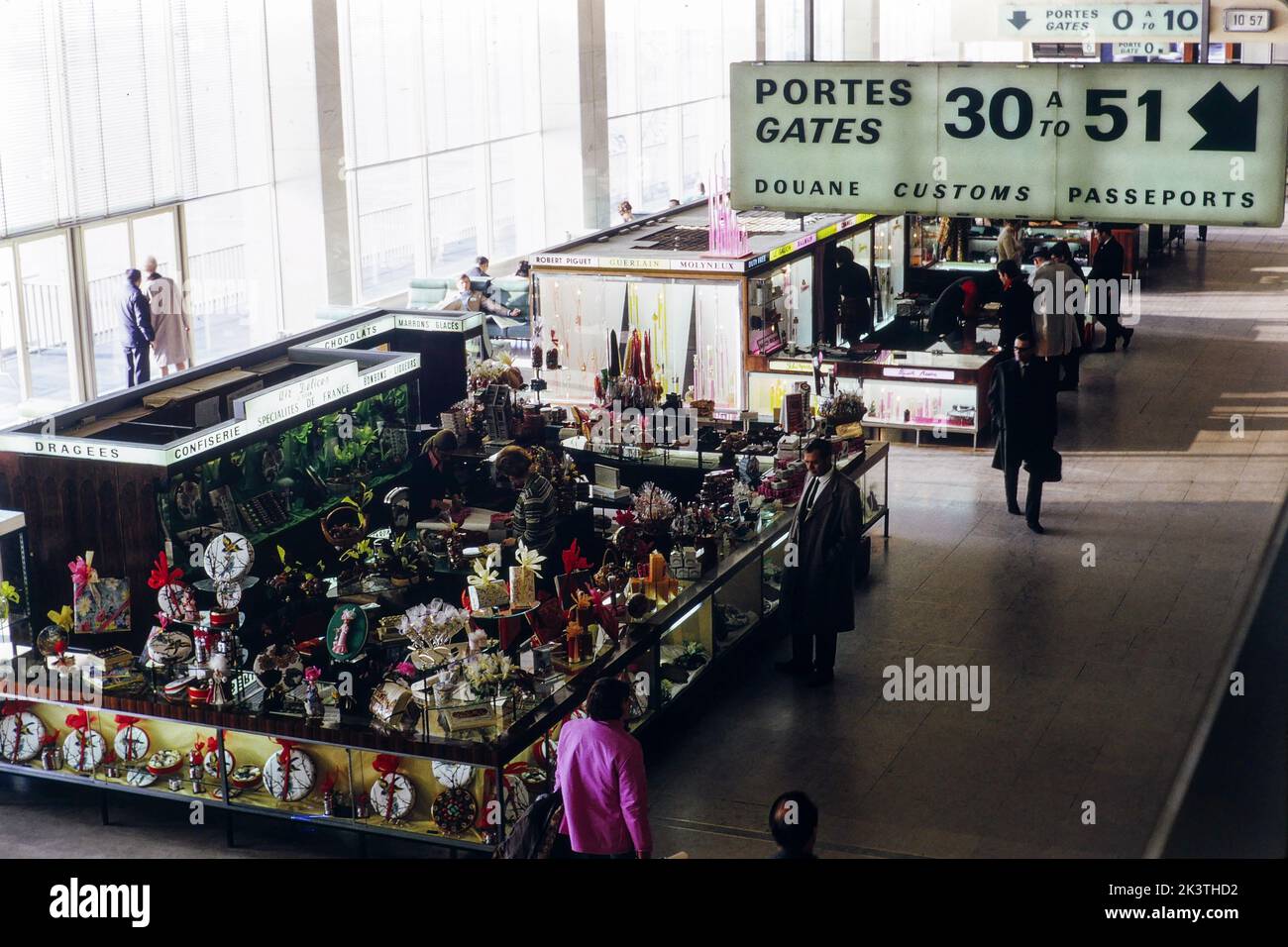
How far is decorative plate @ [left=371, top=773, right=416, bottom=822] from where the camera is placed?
673 cm

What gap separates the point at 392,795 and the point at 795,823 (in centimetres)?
255

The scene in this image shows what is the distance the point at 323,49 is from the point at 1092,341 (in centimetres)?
881

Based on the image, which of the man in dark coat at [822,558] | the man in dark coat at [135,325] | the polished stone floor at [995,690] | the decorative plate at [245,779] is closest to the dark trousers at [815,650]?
the man in dark coat at [822,558]

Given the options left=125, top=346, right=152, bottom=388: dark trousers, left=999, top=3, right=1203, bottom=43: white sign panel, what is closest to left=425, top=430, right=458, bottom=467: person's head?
left=125, top=346, right=152, bottom=388: dark trousers

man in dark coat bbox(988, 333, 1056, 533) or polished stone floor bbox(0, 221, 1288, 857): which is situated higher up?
man in dark coat bbox(988, 333, 1056, 533)

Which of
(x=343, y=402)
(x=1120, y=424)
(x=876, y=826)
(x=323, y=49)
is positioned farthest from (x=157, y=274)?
(x=876, y=826)

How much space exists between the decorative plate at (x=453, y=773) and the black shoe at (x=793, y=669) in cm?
271

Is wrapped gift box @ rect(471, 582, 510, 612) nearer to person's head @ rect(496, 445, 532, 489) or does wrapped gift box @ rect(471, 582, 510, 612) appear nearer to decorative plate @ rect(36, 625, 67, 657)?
person's head @ rect(496, 445, 532, 489)

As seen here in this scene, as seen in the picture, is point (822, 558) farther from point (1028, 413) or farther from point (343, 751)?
point (1028, 413)

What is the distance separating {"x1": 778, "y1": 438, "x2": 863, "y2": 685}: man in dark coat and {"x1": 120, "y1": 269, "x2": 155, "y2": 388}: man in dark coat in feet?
27.4

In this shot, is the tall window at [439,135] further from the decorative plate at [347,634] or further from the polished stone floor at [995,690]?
the decorative plate at [347,634]

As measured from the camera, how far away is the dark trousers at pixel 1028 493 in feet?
36.4

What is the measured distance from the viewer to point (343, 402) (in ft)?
33.7
